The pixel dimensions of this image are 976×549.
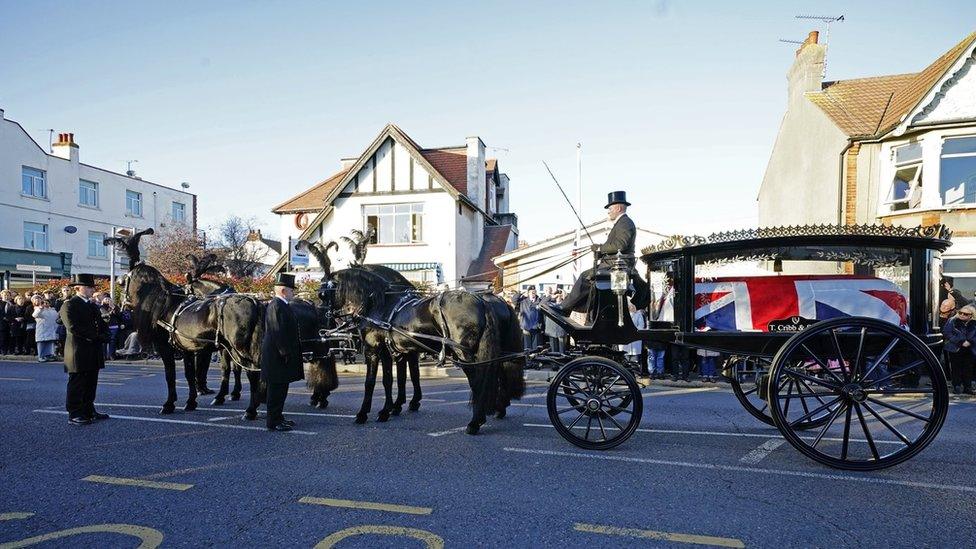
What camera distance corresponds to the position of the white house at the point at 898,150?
15.7m

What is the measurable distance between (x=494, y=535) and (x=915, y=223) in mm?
17349

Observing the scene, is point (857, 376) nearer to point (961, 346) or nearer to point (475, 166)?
point (961, 346)

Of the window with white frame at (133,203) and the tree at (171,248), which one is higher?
the window with white frame at (133,203)

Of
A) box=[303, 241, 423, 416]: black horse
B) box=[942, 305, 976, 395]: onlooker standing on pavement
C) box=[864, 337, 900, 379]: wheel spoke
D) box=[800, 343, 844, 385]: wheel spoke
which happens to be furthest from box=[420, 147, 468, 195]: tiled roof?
box=[864, 337, 900, 379]: wheel spoke

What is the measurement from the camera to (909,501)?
4660 millimetres

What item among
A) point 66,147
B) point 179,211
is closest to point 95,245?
point 66,147

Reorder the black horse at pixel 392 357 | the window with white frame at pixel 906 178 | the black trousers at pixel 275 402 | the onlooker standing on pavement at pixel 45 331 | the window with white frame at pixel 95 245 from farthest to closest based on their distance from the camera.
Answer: the window with white frame at pixel 95 245 → the onlooker standing on pavement at pixel 45 331 → the window with white frame at pixel 906 178 → the black horse at pixel 392 357 → the black trousers at pixel 275 402

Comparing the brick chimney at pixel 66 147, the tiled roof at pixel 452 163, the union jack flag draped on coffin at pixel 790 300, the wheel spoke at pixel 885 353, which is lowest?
the wheel spoke at pixel 885 353

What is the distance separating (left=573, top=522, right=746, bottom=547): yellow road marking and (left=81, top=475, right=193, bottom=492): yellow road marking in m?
3.55

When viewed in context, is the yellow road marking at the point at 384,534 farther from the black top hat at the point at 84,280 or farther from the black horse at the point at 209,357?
the black top hat at the point at 84,280

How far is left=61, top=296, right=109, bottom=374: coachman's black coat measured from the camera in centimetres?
798

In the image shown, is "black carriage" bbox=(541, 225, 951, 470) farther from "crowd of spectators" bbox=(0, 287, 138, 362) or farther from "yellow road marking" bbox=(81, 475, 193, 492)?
"crowd of spectators" bbox=(0, 287, 138, 362)

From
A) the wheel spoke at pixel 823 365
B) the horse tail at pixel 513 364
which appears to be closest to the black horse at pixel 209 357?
the horse tail at pixel 513 364

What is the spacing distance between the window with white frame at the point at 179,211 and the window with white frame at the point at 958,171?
43.8m
